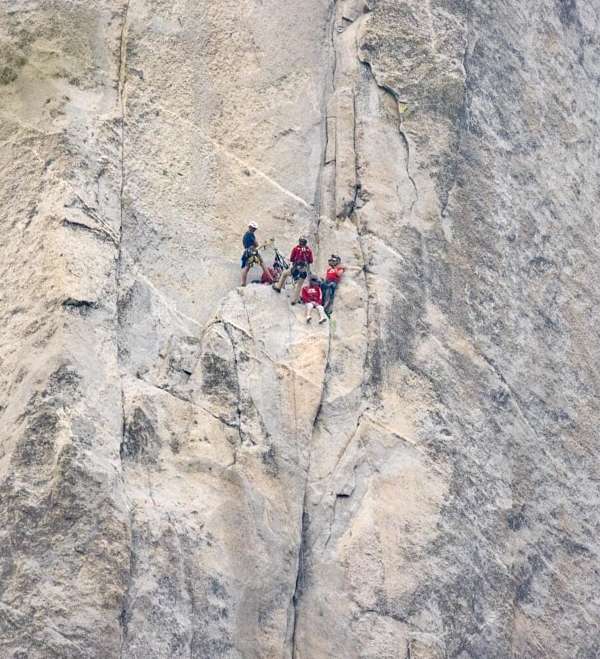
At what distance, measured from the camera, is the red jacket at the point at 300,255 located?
Answer: 103 feet

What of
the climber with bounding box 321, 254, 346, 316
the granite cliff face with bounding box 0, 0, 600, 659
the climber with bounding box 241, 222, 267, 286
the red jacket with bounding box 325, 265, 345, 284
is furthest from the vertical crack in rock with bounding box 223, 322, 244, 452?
the red jacket with bounding box 325, 265, 345, 284

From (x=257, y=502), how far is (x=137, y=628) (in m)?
3.14

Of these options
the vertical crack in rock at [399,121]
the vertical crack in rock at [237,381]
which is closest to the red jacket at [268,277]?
the vertical crack in rock at [237,381]

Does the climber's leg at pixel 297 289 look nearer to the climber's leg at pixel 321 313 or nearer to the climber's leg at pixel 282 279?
the climber's leg at pixel 282 279

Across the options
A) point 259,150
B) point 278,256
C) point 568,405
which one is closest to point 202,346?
point 278,256

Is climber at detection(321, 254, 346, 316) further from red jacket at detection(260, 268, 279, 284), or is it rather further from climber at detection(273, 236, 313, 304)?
red jacket at detection(260, 268, 279, 284)

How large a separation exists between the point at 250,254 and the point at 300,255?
92cm

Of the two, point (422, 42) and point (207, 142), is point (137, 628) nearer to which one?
point (207, 142)

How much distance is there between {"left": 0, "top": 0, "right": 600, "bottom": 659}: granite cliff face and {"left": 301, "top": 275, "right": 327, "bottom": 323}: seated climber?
0.95 feet

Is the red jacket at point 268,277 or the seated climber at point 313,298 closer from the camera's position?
the seated climber at point 313,298

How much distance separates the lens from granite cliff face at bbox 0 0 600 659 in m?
28.3

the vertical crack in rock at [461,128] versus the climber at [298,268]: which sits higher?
the vertical crack in rock at [461,128]

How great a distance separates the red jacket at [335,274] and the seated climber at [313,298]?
229 mm

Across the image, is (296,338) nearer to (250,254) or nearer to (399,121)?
(250,254)
